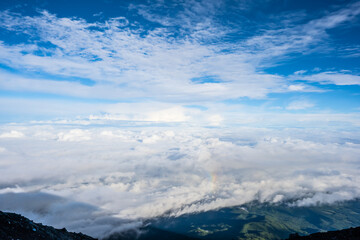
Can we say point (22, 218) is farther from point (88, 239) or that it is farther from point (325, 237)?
point (325, 237)

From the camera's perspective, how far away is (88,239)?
3569cm

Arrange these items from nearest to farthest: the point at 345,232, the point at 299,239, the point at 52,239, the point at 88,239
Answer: the point at 52,239 < the point at 345,232 < the point at 299,239 < the point at 88,239

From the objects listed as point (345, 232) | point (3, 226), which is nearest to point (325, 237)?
point (345, 232)

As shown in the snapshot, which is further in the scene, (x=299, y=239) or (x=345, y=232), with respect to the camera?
(x=299, y=239)

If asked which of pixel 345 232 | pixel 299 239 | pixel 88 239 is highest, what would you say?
pixel 345 232

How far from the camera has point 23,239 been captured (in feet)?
71.4

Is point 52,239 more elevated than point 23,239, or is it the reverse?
point 23,239

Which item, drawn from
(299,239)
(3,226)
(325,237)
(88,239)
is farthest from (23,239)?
(325,237)

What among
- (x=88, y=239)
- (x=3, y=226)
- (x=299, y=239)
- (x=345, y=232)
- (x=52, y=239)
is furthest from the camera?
(x=88, y=239)

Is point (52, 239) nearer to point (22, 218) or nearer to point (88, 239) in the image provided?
point (22, 218)

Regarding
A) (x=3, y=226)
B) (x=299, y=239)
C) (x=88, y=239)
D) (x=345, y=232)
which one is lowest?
(x=88, y=239)

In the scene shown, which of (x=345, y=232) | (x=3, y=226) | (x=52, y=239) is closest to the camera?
(x=3, y=226)

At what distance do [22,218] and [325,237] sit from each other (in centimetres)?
4838

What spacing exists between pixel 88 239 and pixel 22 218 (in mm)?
14742
